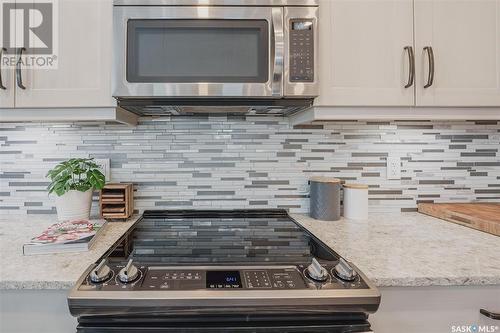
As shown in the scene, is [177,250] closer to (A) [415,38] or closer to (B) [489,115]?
(A) [415,38]

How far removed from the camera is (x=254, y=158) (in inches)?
58.8

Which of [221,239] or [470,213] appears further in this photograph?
[470,213]


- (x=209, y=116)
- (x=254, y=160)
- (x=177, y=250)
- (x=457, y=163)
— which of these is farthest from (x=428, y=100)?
(x=177, y=250)

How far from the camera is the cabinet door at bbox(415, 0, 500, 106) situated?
1.20 m

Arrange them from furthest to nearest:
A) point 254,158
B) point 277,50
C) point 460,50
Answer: point 254,158, point 460,50, point 277,50

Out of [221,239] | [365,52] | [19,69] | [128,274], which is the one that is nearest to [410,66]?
[365,52]

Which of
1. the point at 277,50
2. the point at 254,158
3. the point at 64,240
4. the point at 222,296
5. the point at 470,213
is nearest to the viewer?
the point at 222,296

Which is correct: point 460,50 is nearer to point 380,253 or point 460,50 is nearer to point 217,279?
point 380,253

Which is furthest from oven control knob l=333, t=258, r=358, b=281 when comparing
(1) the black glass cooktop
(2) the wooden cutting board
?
(2) the wooden cutting board

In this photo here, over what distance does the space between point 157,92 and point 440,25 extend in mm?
1135

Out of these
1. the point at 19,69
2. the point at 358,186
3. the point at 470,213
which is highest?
the point at 19,69

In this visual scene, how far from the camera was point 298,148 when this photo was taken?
1505 mm

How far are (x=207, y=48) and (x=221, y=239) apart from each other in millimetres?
704

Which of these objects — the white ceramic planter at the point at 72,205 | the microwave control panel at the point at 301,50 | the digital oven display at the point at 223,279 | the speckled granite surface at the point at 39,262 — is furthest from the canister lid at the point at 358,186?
the white ceramic planter at the point at 72,205
